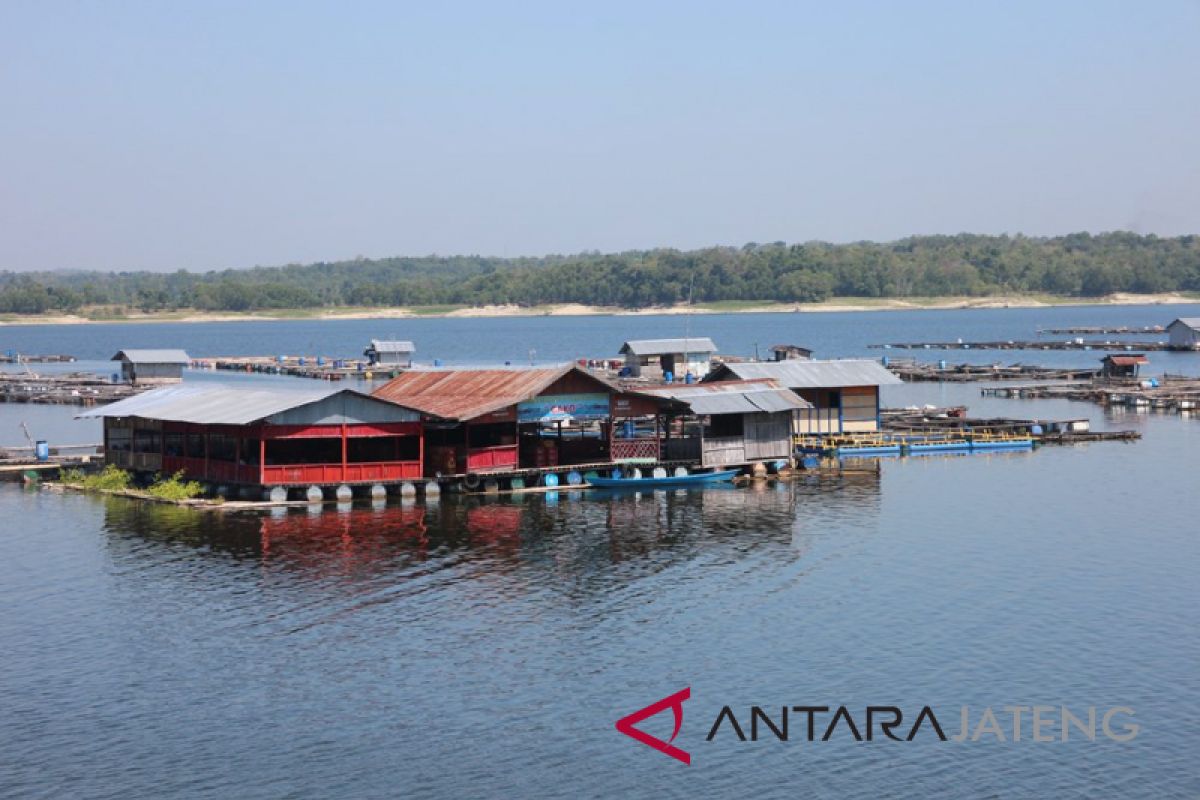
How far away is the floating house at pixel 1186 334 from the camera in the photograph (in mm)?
169750

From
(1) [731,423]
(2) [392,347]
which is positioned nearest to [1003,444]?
(1) [731,423]

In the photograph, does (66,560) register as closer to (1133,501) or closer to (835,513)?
(835,513)

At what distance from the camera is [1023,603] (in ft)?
148

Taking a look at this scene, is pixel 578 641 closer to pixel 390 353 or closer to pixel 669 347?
pixel 669 347

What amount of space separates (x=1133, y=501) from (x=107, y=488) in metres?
48.4

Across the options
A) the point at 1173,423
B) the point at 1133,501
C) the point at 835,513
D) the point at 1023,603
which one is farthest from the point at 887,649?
the point at 1173,423

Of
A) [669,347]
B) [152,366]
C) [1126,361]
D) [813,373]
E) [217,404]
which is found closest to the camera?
[217,404]

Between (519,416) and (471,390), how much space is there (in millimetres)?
3825

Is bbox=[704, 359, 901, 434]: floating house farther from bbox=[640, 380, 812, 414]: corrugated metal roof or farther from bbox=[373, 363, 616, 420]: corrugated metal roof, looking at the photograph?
bbox=[373, 363, 616, 420]: corrugated metal roof

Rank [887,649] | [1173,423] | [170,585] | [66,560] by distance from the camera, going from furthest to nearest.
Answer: [1173,423] → [66,560] → [170,585] → [887,649]

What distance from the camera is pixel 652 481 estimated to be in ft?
226

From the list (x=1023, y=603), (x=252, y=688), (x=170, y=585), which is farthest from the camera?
(x=170, y=585)

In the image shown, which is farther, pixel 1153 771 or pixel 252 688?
pixel 252 688

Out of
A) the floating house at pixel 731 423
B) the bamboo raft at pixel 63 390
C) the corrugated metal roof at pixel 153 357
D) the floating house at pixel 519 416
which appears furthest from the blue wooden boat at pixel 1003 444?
the corrugated metal roof at pixel 153 357
